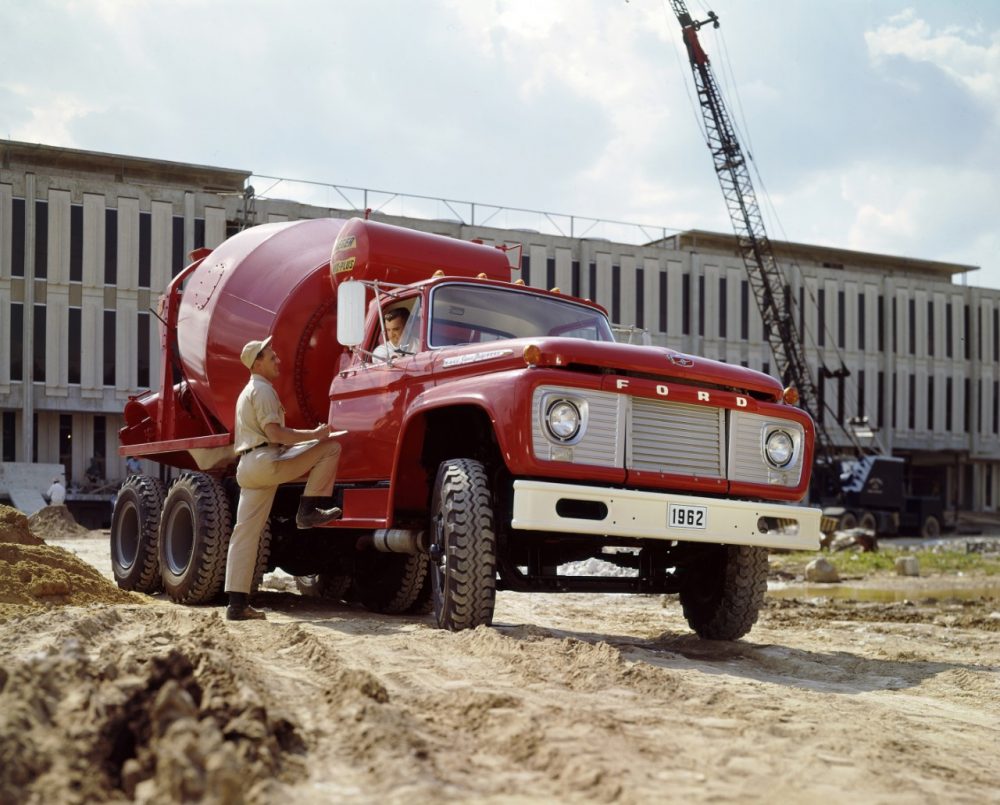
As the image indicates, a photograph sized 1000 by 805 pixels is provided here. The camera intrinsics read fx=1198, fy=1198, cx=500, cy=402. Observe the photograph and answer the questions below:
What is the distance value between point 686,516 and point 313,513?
10.3ft

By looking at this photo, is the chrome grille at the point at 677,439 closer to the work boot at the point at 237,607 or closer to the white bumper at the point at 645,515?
the white bumper at the point at 645,515

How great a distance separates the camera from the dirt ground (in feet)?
12.3

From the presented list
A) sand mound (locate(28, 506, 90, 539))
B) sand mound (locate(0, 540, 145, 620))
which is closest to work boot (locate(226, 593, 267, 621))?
sand mound (locate(0, 540, 145, 620))

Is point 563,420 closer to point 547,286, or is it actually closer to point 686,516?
point 686,516

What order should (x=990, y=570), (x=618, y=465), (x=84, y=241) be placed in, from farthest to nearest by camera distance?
1. (x=84, y=241)
2. (x=990, y=570)
3. (x=618, y=465)

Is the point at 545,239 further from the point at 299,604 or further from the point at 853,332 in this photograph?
the point at 299,604

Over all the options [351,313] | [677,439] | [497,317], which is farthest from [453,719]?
[497,317]

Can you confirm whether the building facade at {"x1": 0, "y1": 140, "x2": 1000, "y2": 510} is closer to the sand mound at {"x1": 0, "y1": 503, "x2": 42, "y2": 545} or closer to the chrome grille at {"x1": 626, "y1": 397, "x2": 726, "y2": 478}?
the sand mound at {"x1": 0, "y1": 503, "x2": 42, "y2": 545}

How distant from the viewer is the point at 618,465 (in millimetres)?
7402

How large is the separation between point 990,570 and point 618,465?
60.3 feet

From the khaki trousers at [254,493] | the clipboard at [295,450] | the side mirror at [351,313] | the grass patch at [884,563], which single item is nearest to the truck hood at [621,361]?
the side mirror at [351,313]

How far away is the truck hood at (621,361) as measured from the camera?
7.36 meters

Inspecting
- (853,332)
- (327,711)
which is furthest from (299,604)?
(853,332)

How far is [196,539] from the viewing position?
A: 10.2 meters
